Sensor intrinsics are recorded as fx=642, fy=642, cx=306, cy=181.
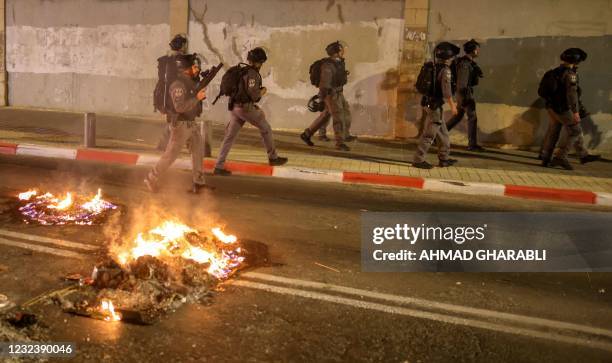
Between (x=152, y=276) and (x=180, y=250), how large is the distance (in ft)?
1.83

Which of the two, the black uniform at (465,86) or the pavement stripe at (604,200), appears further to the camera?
the black uniform at (465,86)

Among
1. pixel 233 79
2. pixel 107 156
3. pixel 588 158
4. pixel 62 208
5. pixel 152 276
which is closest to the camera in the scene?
pixel 152 276

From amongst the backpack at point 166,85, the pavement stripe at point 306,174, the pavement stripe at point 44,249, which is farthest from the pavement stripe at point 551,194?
the pavement stripe at point 44,249

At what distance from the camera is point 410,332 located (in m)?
4.20

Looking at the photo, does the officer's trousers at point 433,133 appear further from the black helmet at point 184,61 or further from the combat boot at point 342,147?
the black helmet at point 184,61

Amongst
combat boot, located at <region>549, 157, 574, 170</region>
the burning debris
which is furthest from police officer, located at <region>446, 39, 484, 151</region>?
the burning debris

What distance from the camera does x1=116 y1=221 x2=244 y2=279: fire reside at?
5008mm

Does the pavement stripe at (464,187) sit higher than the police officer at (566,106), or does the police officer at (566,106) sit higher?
the police officer at (566,106)

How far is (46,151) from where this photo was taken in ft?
35.0

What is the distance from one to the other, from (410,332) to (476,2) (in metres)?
10.3

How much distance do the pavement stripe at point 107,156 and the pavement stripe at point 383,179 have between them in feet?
11.5

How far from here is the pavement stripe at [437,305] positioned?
4.44 meters

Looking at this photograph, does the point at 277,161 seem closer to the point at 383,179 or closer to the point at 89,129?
the point at 383,179

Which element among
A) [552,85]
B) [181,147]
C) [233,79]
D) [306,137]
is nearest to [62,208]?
[181,147]
